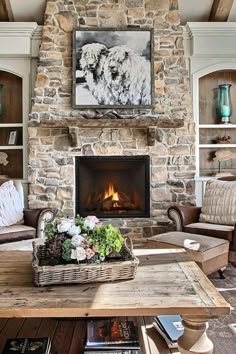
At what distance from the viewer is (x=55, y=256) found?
2.10m

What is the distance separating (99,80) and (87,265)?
360cm

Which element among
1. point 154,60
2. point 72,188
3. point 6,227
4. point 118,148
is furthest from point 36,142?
point 154,60

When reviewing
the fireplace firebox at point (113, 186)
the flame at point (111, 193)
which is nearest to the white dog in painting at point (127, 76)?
the fireplace firebox at point (113, 186)

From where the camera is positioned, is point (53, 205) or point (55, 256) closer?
point (55, 256)

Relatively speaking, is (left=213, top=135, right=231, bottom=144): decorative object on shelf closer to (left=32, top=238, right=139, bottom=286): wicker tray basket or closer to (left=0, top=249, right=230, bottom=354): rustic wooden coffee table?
(left=0, top=249, right=230, bottom=354): rustic wooden coffee table

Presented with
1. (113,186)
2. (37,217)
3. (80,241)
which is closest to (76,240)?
(80,241)

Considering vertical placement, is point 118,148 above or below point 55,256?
above

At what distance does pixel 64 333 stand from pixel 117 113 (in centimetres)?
346

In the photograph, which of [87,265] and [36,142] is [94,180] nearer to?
[36,142]

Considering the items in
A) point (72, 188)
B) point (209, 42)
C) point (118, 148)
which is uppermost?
point (209, 42)

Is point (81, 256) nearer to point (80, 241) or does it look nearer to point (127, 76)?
point (80, 241)

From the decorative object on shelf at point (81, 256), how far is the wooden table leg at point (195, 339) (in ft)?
1.52

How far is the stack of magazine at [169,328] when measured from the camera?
204 cm

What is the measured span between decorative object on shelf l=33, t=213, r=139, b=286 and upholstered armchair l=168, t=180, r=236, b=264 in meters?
2.00
